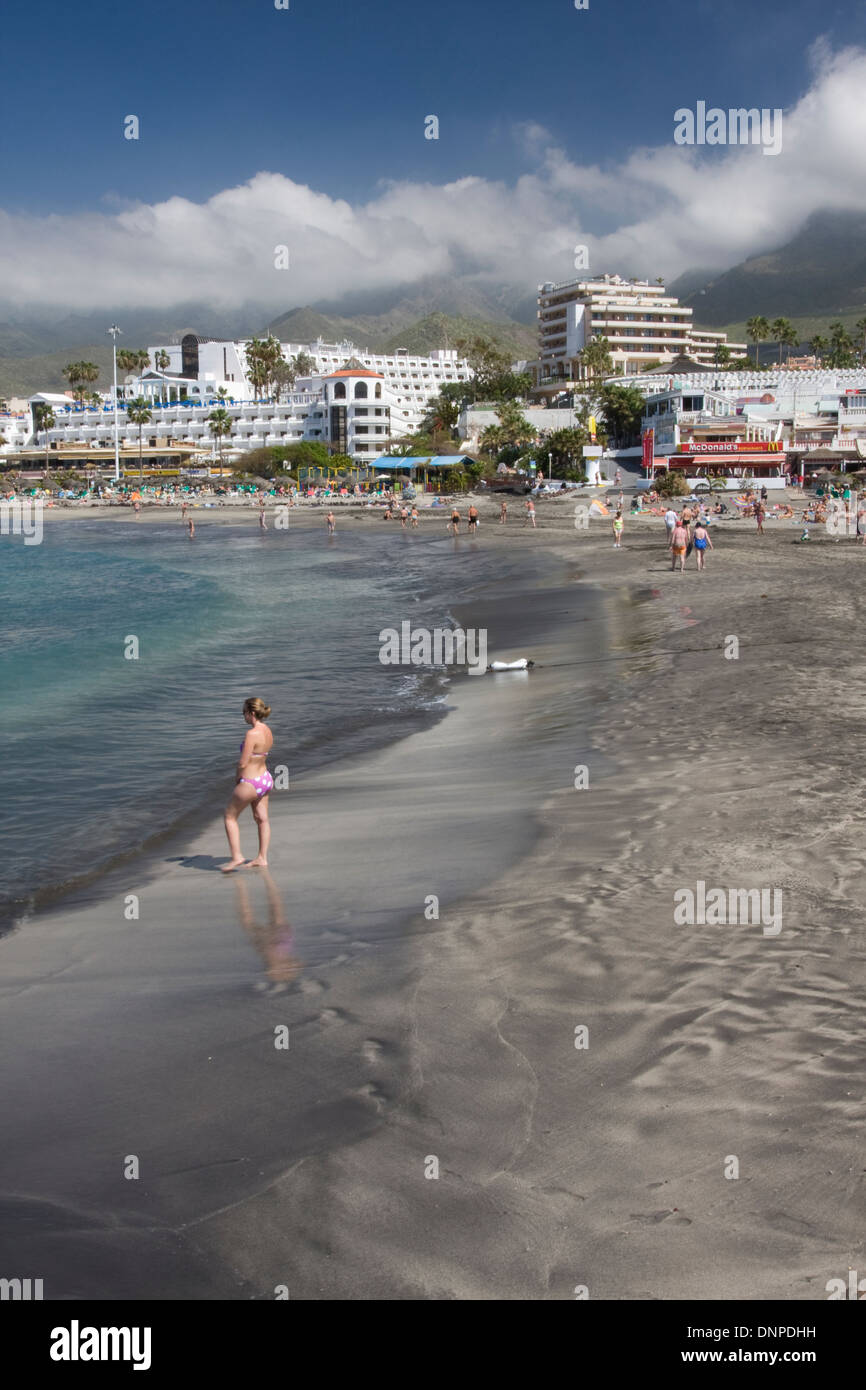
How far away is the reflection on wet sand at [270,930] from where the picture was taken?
251 inches

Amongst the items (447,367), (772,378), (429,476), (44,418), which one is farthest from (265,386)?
(772,378)

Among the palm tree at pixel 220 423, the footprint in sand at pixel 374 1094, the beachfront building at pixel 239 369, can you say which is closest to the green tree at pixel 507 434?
the palm tree at pixel 220 423

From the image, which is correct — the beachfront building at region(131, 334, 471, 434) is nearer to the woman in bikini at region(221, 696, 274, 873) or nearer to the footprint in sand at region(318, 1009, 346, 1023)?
the woman in bikini at region(221, 696, 274, 873)

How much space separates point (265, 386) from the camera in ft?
420

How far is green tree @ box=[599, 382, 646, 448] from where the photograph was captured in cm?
7931

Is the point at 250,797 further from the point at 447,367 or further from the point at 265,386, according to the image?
the point at 447,367

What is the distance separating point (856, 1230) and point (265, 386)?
133 m

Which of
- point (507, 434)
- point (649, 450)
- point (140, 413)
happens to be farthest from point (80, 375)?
point (649, 450)

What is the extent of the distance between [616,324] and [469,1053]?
124m

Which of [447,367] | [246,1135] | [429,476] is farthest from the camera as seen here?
[447,367]

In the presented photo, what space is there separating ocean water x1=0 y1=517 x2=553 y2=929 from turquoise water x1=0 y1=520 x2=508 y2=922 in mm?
40

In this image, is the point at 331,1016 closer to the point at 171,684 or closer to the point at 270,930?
the point at 270,930

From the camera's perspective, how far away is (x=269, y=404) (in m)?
121

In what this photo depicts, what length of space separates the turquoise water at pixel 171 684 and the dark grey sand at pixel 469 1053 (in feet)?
4.55
